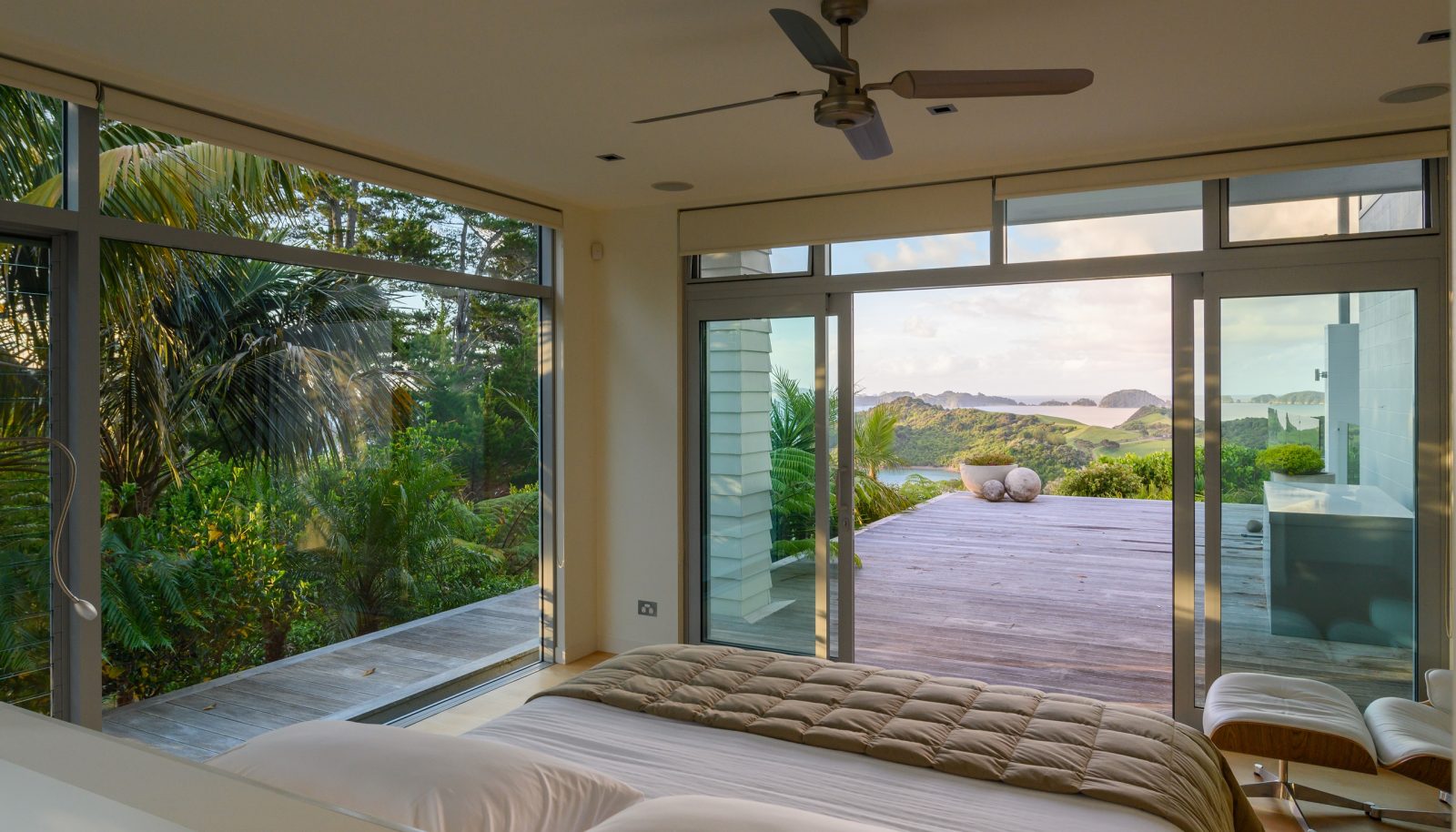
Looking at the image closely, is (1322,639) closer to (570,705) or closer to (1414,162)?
(1414,162)

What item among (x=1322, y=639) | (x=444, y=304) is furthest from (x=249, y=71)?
(x=1322, y=639)

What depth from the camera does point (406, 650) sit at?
430 centimetres

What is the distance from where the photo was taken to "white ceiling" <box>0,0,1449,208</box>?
258cm

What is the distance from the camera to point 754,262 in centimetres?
505

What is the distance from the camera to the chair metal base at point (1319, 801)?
3.13 meters

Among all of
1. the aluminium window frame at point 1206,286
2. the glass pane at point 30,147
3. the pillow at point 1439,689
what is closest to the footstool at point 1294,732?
the pillow at point 1439,689

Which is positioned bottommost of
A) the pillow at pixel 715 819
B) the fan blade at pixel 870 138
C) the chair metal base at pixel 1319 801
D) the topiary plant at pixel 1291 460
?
the chair metal base at pixel 1319 801

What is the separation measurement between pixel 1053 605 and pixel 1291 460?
10.1ft

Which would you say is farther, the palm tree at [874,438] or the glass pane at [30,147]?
the palm tree at [874,438]

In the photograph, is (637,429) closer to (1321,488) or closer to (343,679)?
(343,679)

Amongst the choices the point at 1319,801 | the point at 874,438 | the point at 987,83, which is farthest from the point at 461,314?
the point at 874,438

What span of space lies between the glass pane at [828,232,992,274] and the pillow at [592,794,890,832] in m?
3.25

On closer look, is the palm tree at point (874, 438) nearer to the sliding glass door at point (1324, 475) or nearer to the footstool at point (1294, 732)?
the sliding glass door at point (1324, 475)

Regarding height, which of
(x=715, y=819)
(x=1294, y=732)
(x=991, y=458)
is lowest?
(x=1294, y=732)
